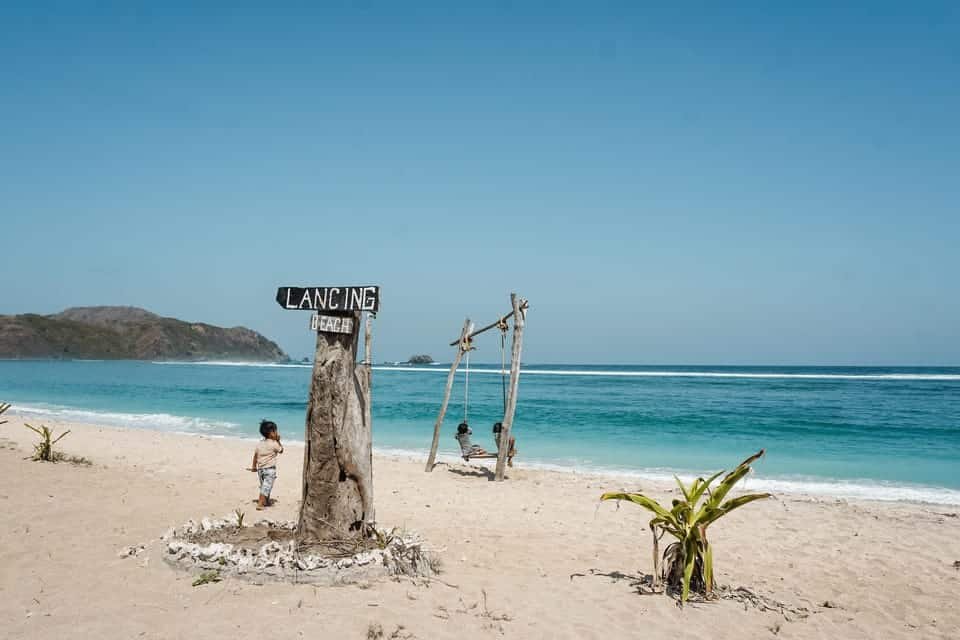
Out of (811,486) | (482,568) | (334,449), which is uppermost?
(334,449)

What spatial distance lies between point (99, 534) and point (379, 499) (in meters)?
3.70

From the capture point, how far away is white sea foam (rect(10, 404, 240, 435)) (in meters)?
19.9

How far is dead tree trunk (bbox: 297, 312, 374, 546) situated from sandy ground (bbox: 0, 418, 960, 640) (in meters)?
0.68

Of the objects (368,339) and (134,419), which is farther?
(134,419)

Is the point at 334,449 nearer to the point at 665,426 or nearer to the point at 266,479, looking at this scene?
the point at 266,479

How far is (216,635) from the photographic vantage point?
3.82 m

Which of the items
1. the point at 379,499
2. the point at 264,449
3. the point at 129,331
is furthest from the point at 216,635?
the point at 129,331

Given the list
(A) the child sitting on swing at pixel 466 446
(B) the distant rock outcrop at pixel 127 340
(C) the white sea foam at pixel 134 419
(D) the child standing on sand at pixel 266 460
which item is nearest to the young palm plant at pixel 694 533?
(D) the child standing on sand at pixel 266 460

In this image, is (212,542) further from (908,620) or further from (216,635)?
(908,620)

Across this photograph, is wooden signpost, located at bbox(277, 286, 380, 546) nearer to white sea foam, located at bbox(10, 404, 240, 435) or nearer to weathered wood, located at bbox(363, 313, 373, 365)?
weathered wood, located at bbox(363, 313, 373, 365)

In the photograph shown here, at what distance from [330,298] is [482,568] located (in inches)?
109

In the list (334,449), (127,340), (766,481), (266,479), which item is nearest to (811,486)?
(766,481)

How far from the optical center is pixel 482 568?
5.61m

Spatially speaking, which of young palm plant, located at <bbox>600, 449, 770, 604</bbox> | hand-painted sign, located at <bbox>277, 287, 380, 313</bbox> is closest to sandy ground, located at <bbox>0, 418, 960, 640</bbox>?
young palm plant, located at <bbox>600, 449, 770, 604</bbox>
